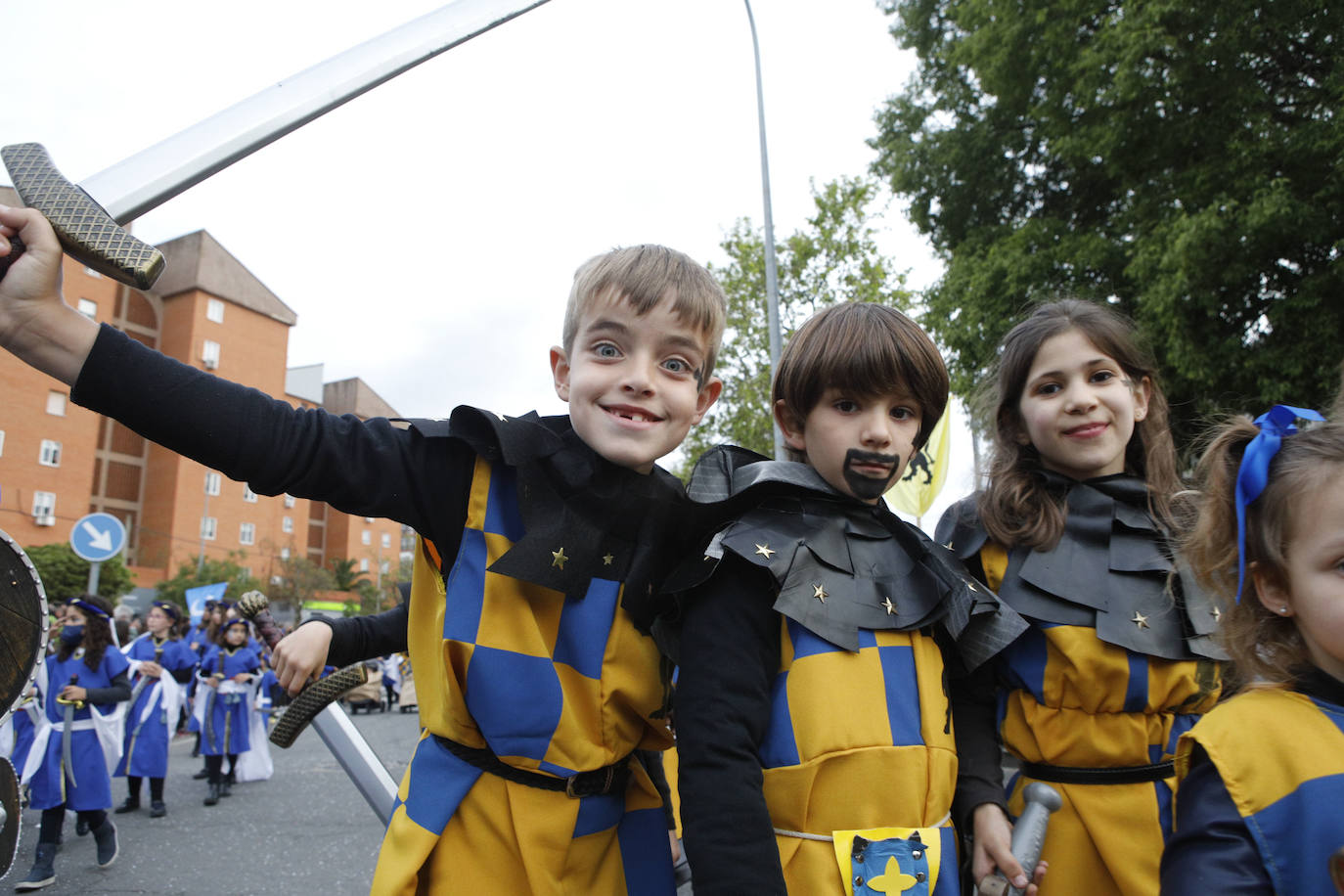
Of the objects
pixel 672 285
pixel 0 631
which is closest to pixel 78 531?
pixel 0 631

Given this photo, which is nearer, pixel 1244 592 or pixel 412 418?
pixel 1244 592

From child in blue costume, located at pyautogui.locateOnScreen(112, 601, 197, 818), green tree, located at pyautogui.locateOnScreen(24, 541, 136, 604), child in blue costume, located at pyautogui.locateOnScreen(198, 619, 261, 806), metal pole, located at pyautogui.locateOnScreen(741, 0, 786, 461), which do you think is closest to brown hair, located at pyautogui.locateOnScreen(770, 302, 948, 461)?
child in blue costume, located at pyautogui.locateOnScreen(112, 601, 197, 818)

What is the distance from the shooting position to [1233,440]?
1.46 m

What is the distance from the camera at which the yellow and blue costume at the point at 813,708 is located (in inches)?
54.3

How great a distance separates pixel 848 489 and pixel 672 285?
19.8 inches

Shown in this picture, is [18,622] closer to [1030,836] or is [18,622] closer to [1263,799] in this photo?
[1030,836]

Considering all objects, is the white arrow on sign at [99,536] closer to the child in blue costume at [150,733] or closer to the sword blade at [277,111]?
the child in blue costume at [150,733]

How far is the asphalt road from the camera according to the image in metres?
5.64

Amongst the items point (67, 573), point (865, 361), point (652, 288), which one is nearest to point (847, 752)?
point (865, 361)

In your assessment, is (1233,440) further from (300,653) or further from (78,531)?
(78,531)

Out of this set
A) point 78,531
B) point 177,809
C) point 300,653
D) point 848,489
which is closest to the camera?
point 848,489

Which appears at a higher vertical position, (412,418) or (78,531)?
(78,531)

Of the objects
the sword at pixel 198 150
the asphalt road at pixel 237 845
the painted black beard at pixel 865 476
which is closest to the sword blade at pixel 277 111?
the sword at pixel 198 150

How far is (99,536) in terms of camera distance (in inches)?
378
